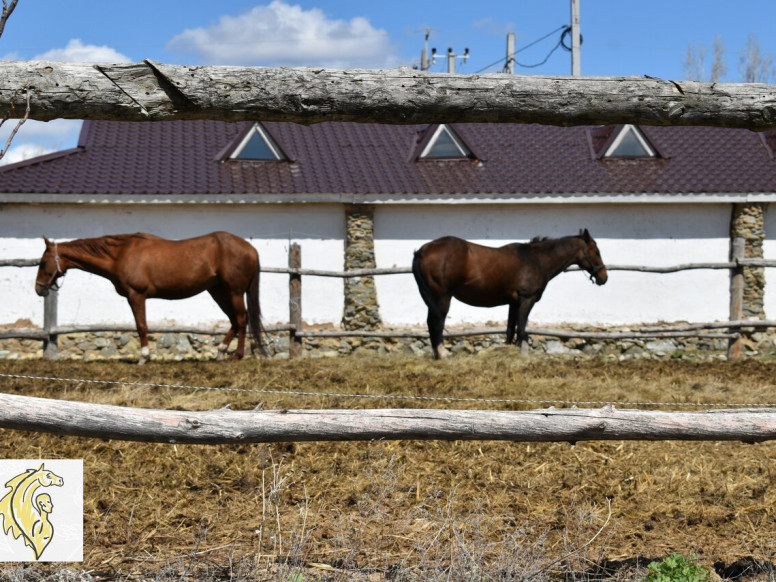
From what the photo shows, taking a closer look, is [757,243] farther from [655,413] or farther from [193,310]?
[655,413]

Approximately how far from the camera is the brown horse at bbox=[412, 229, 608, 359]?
11375 mm

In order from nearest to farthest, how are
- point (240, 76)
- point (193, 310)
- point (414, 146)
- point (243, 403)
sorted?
1. point (240, 76)
2. point (243, 403)
3. point (193, 310)
4. point (414, 146)

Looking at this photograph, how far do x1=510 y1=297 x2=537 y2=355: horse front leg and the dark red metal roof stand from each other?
13.6 ft

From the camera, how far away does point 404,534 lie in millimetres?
4602

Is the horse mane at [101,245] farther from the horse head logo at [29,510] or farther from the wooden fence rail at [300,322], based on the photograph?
the horse head logo at [29,510]

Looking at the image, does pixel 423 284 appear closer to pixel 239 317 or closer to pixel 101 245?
Answer: pixel 239 317

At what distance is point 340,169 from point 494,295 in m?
5.68

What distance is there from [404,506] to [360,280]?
10563mm

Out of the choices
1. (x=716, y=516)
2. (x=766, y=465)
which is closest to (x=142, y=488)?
(x=716, y=516)

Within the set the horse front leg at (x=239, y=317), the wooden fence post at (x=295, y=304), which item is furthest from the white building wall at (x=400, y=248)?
the horse front leg at (x=239, y=317)

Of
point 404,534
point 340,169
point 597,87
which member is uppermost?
point 340,169

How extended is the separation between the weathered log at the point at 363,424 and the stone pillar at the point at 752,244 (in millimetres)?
13338

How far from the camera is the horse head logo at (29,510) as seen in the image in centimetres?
359

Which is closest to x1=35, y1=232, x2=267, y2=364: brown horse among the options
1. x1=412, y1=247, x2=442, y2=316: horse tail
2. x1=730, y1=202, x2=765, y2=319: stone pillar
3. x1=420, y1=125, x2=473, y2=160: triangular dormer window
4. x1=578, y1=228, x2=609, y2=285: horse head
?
x1=412, y1=247, x2=442, y2=316: horse tail
